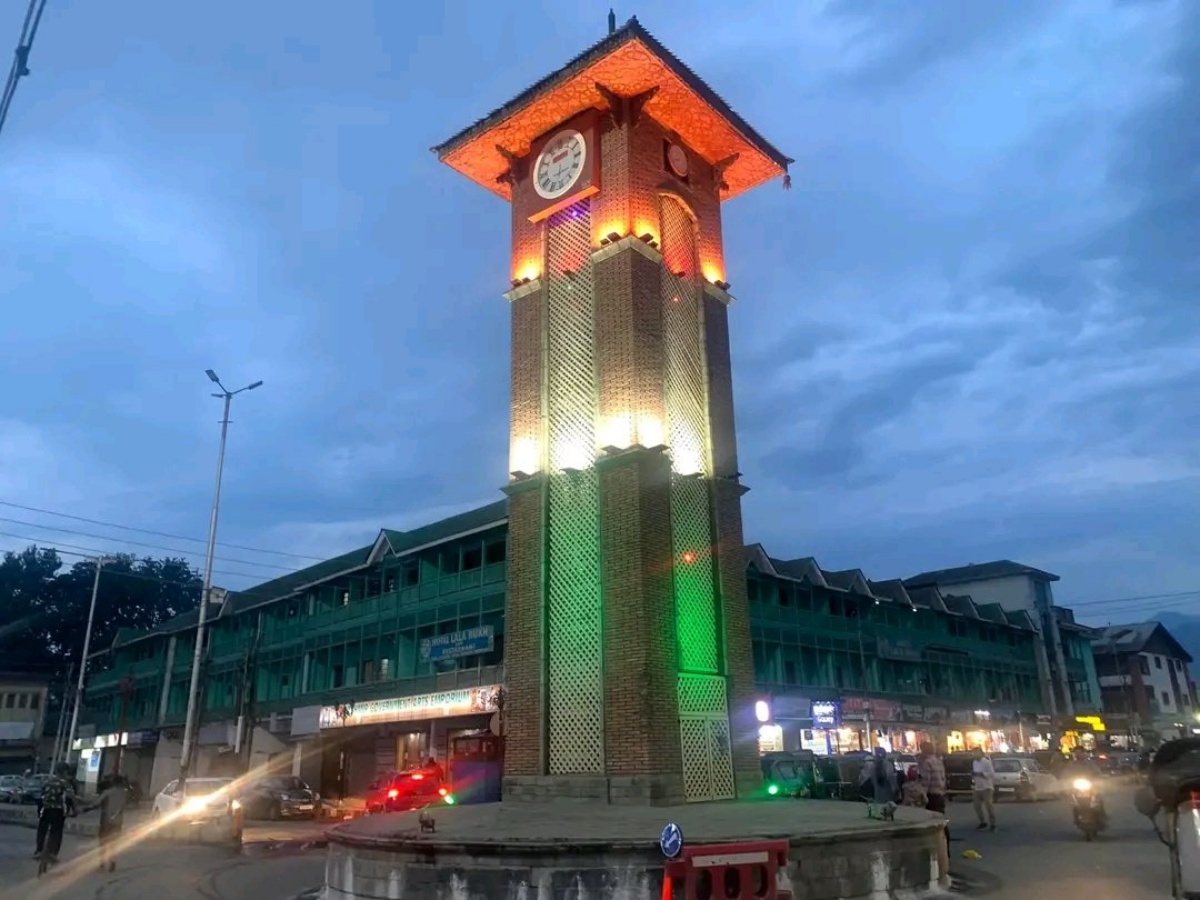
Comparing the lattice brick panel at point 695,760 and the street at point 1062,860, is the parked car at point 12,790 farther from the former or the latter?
the street at point 1062,860

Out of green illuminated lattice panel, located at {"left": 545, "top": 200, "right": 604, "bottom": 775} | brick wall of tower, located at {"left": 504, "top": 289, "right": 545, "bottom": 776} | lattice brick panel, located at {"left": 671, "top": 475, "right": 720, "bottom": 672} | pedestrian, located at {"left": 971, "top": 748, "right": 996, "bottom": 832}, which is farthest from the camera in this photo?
pedestrian, located at {"left": 971, "top": 748, "right": 996, "bottom": 832}

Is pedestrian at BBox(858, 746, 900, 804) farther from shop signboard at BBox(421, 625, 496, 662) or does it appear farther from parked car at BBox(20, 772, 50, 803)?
parked car at BBox(20, 772, 50, 803)

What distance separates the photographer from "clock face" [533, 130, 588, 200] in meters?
17.2

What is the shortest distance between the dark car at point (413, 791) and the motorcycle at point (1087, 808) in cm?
1355

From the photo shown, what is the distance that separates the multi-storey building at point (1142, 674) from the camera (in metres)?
63.6

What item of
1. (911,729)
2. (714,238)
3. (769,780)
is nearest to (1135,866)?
(769,780)

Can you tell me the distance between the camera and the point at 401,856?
9305 millimetres

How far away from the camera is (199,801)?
797 inches

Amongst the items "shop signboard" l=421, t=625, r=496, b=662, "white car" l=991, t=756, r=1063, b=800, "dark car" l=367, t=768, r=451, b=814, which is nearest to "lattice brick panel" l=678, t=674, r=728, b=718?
"dark car" l=367, t=768, r=451, b=814

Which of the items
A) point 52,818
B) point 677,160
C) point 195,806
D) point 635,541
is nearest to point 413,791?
point 195,806

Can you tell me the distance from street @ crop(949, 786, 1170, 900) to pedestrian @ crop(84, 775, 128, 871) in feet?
43.5

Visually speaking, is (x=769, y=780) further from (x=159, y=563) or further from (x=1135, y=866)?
(x=159, y=563)

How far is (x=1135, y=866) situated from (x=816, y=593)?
2728 centimetres

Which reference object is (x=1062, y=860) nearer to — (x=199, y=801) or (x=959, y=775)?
(x=199, y=801)
